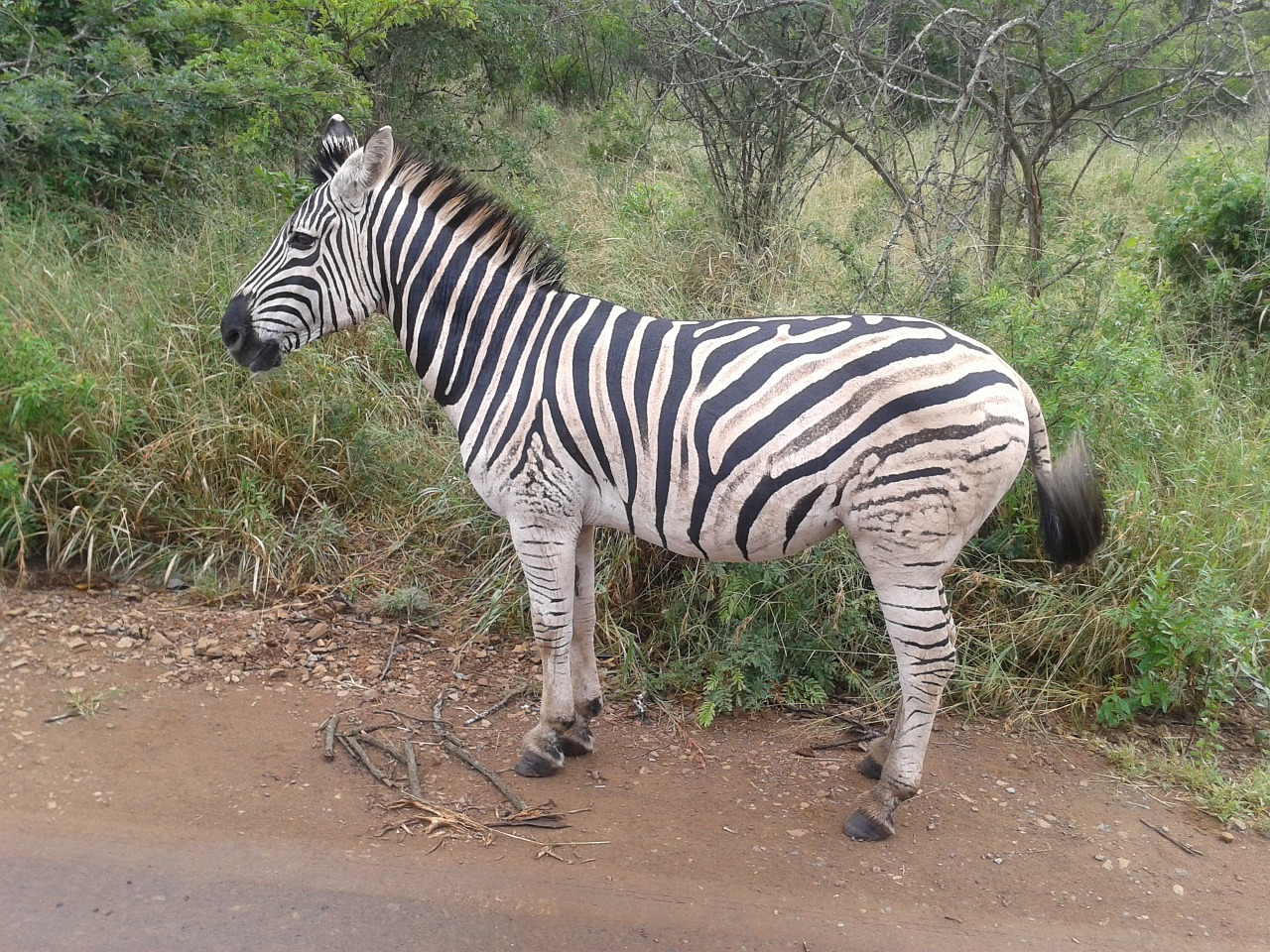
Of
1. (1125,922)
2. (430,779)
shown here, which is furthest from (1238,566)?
(430,779)

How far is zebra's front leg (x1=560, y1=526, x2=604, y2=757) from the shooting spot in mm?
3990

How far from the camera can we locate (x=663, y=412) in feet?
11.1

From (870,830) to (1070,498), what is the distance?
157cm

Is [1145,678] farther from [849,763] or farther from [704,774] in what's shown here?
[704,774]

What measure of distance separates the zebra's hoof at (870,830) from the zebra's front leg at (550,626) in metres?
1.29

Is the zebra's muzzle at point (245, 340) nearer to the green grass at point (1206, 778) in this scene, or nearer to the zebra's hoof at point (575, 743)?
the zebra's hoof at point (575, 743)

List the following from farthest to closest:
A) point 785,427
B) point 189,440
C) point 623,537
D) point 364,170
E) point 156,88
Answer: point 156,88, point 189,440, point 623,537, point 364,170, point 785,427

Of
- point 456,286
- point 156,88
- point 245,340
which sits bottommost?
point 245,340

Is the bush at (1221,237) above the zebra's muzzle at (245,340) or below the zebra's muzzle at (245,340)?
above

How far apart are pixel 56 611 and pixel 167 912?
260cm

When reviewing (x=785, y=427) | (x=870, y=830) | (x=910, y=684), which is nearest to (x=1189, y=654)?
(x=910, y=684)

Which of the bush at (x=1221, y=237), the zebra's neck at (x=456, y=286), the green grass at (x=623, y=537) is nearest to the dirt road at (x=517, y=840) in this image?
the green grass at (x=623, y=537)

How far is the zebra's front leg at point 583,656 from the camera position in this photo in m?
3.99

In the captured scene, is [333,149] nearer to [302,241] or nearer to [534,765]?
[302,241]
